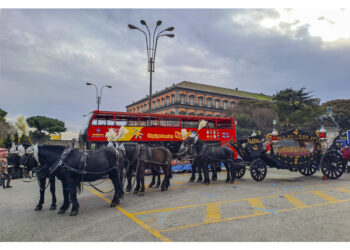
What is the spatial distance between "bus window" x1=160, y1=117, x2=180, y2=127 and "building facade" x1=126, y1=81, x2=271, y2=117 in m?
45.0

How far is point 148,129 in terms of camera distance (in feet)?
45.0

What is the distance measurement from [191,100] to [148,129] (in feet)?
165

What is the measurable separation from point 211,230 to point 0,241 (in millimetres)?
4013

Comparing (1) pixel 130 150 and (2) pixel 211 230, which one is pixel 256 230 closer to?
(2) pixel 211 230

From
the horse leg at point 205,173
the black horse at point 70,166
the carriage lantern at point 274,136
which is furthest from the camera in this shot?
the carriage lantern at point 274,136

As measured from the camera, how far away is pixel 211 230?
462 centimetres

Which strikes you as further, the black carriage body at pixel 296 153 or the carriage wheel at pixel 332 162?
the carriage wheel at pixel 332 162

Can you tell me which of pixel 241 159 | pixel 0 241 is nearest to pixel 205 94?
pixel 241 159

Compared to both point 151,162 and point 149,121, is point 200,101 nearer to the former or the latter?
point 149,121

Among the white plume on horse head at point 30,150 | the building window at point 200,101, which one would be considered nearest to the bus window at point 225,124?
the white plume on horse head at point 30,150

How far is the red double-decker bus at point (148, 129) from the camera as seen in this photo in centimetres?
1241

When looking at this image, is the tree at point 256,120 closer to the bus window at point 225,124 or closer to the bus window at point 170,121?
the bus window at point 225,124

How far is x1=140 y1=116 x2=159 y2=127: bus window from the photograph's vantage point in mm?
13828

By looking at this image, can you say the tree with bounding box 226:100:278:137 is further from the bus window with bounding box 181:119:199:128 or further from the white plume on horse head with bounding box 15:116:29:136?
the white plume on horse head with bounding box 15:116:29:136
